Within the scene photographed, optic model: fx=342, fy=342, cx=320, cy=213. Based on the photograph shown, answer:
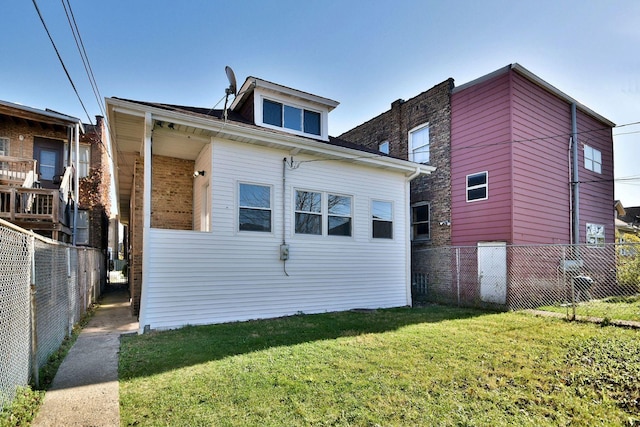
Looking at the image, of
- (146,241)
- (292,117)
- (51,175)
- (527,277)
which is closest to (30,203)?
(51,175)

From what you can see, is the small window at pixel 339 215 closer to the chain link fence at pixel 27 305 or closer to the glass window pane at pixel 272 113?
the glass window pane at pixel 272 113

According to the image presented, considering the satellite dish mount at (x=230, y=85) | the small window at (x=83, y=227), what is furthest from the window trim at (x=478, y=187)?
the small window at (x=83, y=227)

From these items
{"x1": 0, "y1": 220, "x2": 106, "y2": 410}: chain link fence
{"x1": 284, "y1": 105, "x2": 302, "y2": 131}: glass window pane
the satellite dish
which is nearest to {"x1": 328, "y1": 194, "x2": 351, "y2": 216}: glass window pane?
{"x1": 284, "y1": 105, "x2": 302, "y2": 131}: glass window pane

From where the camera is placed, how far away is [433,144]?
11711mm

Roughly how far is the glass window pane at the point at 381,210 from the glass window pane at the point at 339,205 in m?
0.79

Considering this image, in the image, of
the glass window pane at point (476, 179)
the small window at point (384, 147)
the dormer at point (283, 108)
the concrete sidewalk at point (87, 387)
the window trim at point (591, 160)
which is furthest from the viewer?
the small window at point (384, 147)

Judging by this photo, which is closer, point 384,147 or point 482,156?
point 482,156

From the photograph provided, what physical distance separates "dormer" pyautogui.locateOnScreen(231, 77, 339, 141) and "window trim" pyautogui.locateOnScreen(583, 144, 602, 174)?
9.67 meters

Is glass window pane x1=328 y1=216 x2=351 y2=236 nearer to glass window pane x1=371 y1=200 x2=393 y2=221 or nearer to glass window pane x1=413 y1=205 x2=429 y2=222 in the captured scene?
glass window pane x1=371 y1=200 x2=393 y2=221

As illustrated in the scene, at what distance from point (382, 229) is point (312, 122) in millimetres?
3530

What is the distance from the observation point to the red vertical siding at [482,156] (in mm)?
9680

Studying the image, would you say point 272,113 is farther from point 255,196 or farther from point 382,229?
point 382,229

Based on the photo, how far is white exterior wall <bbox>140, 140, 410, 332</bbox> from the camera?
21.7 ft

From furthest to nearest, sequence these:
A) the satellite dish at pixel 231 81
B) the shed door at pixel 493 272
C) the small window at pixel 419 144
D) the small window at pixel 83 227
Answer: the small window at pixel 83 227 → the small window at pixel 419 144 → the shed door at pixel 493 272 → the satellite dish at pixel 231 81
